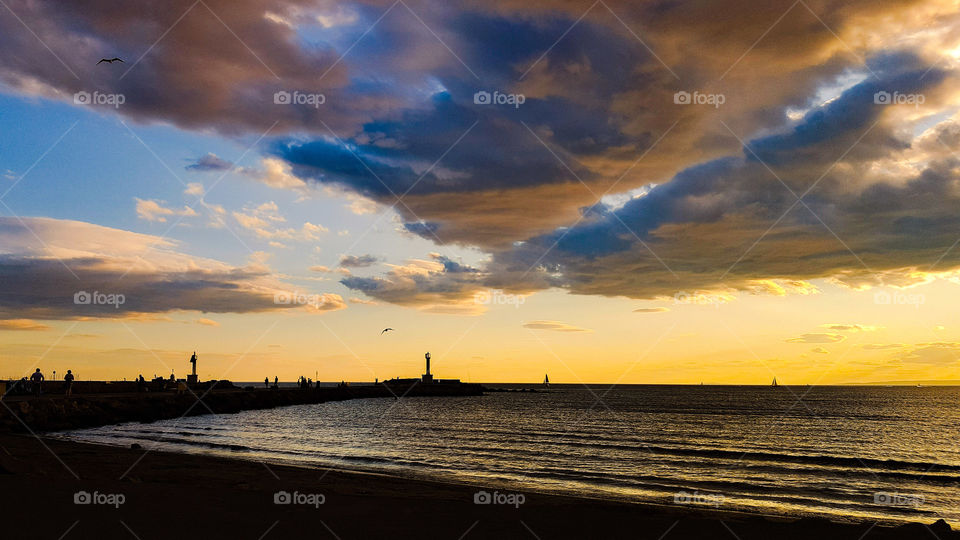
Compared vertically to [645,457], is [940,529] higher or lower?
higher

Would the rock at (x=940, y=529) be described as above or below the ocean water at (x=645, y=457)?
above

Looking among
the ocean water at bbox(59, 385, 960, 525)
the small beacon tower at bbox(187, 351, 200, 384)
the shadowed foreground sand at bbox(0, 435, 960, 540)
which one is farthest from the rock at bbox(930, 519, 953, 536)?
the small beacon tower at bbox(187, 351, 200, 384)

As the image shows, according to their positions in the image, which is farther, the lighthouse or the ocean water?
the lighthouse

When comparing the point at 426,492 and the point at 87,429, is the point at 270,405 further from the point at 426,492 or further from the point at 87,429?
the point at 426,492

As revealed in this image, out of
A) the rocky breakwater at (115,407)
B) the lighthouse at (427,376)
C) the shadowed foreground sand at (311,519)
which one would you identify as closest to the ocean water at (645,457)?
the rocky breakwater at (115,407)

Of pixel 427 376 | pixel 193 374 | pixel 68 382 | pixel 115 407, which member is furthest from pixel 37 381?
pixel 427 376

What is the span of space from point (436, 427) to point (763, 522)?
45.8 m

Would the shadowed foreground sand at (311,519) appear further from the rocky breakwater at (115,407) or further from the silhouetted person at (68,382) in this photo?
the silhouetted person at (68,382)

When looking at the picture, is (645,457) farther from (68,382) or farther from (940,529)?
(68,382)

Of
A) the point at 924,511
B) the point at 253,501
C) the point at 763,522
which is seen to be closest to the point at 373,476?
the point at 253,501

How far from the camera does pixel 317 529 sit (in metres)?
12.6

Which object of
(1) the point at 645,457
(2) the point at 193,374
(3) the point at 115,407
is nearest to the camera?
(1) the point at 645,457

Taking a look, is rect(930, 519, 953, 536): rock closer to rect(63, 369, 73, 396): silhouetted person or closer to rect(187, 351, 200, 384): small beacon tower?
rect(63, 369, 73, 396): silhouetted person

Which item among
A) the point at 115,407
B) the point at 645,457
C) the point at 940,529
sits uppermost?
the point at 115,407
